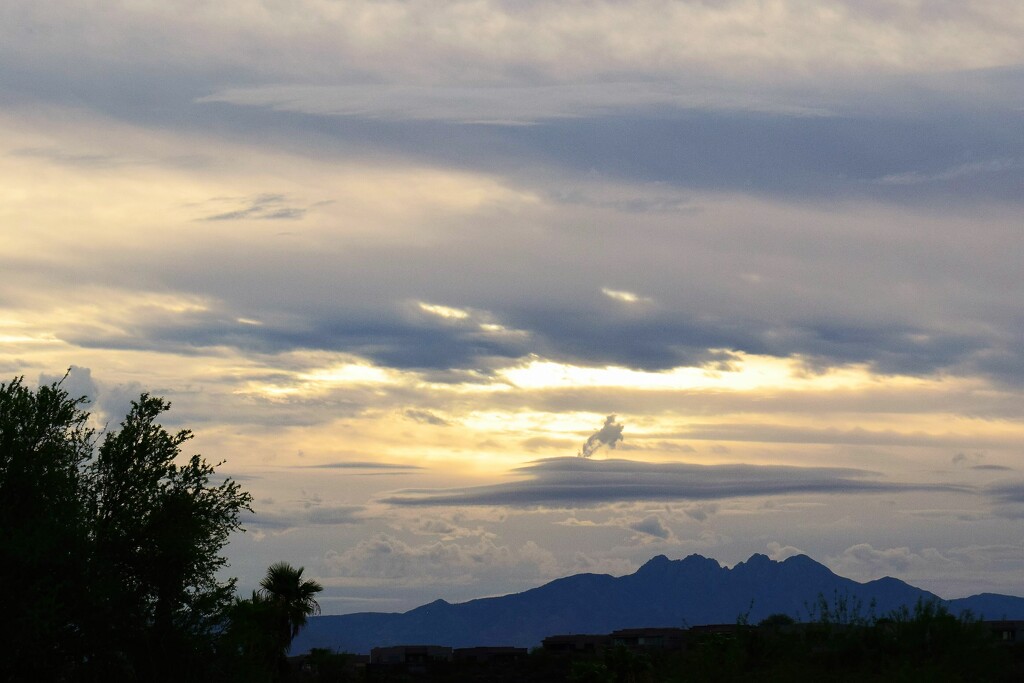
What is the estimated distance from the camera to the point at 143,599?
4550 cm

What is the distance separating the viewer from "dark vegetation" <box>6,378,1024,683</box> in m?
42.0

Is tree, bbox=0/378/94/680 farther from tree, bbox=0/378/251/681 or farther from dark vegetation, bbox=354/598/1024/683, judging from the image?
dark vegetation, bbox=354/598/1024/683

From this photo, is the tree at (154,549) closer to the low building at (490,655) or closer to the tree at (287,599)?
the tree at (287,599)

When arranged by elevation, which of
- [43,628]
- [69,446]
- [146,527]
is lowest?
[43,628]

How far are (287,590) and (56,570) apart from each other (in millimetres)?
26886

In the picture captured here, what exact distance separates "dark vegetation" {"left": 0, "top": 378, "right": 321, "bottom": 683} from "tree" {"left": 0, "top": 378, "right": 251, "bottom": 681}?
0.14 feet

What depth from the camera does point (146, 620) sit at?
45188mm

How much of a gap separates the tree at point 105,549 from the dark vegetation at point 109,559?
0.14 ft

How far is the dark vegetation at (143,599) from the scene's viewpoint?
1655 inches

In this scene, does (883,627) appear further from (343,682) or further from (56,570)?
(343,682)

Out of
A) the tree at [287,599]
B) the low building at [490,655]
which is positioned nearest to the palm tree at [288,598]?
the tree at [287,599]

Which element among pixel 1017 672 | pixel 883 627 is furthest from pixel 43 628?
pixel 1017 672

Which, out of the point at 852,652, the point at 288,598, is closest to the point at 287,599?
the point at 288,598

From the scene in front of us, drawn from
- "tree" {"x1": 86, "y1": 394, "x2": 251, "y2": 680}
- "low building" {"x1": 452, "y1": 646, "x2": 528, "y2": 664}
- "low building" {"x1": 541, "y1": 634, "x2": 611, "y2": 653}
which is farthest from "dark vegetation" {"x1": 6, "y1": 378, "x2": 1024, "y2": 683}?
"low building" {"x1": 541, "y1": 634, "x2": 611, "y2": 653}
